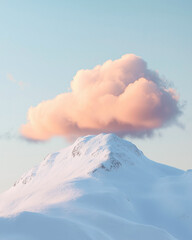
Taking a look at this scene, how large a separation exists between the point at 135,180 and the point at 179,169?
163 feet

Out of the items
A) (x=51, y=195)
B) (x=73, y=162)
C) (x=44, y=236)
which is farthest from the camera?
(x=73, y=162)

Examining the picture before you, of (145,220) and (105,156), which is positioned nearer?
(145,220)

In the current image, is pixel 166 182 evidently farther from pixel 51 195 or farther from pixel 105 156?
pixel 51 195

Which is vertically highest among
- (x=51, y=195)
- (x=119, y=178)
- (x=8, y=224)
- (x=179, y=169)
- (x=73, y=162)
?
(x=179, y=169)

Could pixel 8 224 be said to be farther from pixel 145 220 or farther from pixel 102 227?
pixel 145 220

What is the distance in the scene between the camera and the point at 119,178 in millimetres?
153625

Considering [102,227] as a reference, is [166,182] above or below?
above

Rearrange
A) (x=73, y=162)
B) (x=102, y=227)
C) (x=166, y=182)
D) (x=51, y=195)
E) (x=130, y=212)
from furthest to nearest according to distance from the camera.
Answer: (x=73, y=162) → (x=166, y=182) → (x=51, y=195) → (x=130, y=212) → (x=102, y=227)

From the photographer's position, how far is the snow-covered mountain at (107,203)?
6241cm

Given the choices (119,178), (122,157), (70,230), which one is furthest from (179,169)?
(70,230)

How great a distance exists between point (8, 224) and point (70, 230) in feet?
34.0

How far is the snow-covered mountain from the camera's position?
62.4 meters

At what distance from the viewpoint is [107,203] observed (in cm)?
10969

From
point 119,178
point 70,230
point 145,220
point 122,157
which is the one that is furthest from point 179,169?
point 70,230
